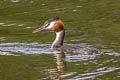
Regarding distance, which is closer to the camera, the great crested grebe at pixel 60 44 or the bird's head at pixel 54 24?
the great crested grebe at pixel 60 44

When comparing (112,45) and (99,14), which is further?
(99,14)

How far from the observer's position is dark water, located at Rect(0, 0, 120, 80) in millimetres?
11414

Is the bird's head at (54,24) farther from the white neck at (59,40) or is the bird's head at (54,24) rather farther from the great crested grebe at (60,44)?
the white neck at (59,40)

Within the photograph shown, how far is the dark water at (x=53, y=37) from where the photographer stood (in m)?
11.4

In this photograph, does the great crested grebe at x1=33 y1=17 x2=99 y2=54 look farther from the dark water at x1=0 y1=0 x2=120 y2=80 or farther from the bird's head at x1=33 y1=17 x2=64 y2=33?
the dark water at x1=0 y1=0 x2=120 y2=80

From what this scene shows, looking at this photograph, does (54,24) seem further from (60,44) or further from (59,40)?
(60,44)

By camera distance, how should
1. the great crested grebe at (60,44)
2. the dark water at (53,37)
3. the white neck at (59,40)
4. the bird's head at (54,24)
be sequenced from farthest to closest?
the bird's head at (54,24)
the white neck at (59,40)
the great crested grebe at (60,44)
the dark water at (53,37)

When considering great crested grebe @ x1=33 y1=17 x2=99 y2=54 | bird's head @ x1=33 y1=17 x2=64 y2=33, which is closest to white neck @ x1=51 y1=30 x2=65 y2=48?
great crested grebe @ x1=33 y1=17 x2=99 y2=54

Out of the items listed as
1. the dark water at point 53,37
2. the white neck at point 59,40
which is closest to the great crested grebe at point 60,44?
the white neck at point 59,40

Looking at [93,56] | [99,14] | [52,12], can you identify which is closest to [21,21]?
[52,12]

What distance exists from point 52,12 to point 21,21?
156cm

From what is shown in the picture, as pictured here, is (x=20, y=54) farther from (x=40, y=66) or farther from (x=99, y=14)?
(x=99, y=14)

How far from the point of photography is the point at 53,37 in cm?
1598

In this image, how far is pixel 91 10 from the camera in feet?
63.8
